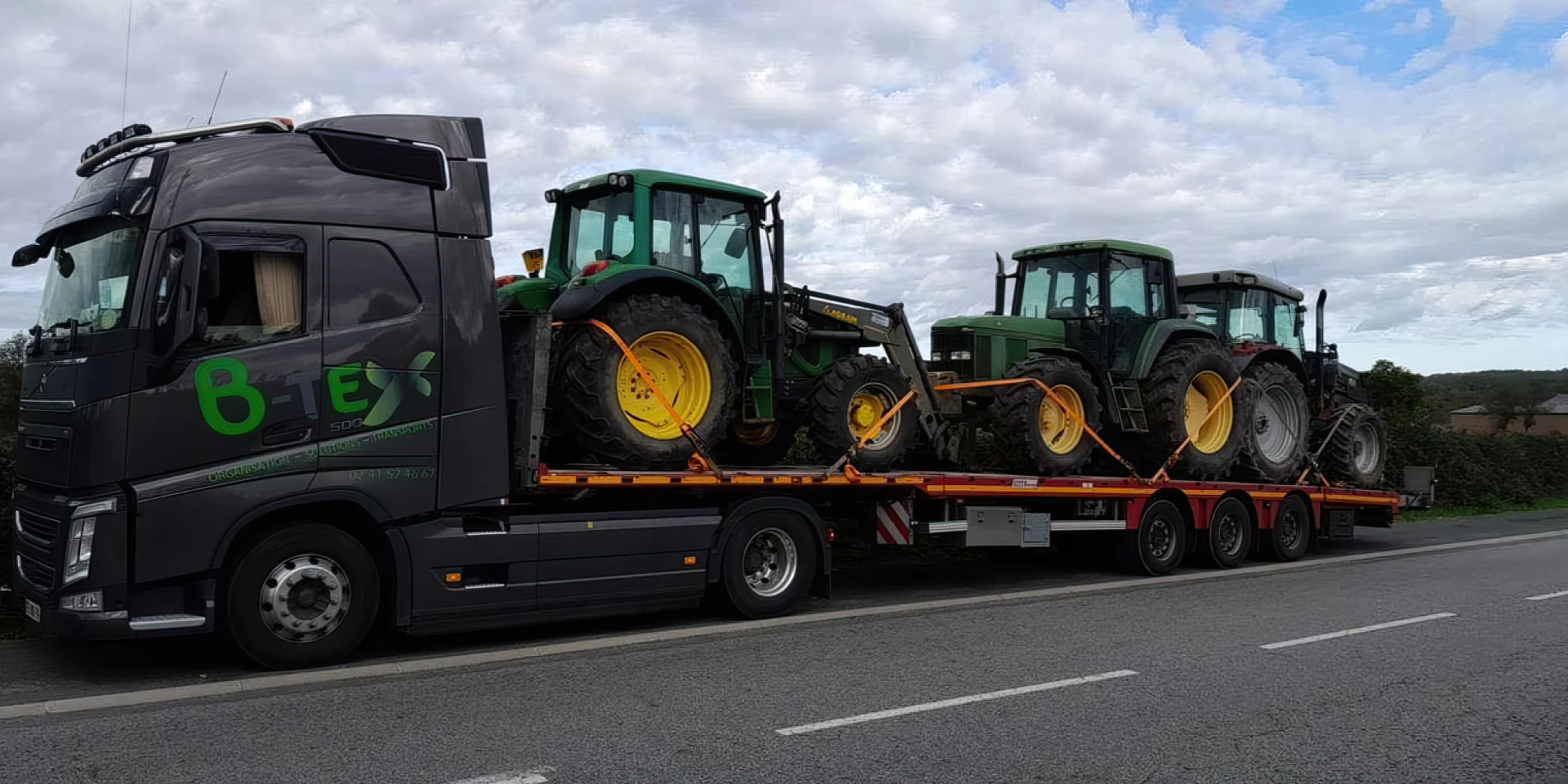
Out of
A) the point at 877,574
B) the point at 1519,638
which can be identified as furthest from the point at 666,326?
the point at 1519,638

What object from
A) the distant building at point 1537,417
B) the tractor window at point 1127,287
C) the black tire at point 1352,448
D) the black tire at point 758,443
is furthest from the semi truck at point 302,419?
the distant building at point 1537,417

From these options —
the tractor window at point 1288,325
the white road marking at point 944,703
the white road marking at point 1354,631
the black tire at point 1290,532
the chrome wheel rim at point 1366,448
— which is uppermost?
the tractor window at point 1288,325

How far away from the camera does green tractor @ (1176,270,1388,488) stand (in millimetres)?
14719

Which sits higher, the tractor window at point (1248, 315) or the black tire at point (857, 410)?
the tractor window at point (1248, 315)

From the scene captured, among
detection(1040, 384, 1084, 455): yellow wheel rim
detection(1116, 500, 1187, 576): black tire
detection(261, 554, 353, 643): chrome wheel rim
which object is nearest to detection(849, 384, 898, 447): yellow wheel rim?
detection(1040, 384, 1084, 455): yellow wheel rim

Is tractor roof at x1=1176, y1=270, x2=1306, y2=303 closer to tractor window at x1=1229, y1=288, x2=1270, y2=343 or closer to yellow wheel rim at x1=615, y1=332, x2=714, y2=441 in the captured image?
tractor window at x1=1229, y1=288, x2=1270, y2=343

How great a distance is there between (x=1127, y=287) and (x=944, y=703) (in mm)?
7984

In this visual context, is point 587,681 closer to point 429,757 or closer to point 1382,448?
point 429,757

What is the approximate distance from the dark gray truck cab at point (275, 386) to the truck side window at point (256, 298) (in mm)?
11

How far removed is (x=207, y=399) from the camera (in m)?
6.98

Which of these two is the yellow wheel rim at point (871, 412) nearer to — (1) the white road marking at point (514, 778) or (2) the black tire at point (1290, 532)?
(1) the white road marking at point (514, 778)

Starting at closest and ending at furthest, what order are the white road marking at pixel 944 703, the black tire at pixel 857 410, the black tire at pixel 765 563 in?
1. the white road marking at pixel 944 703
2. the black tire at pixel 765 563
3. the black tire at pixel 857 410

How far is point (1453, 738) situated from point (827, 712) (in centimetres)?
313

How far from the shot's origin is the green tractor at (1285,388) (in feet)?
48.3
